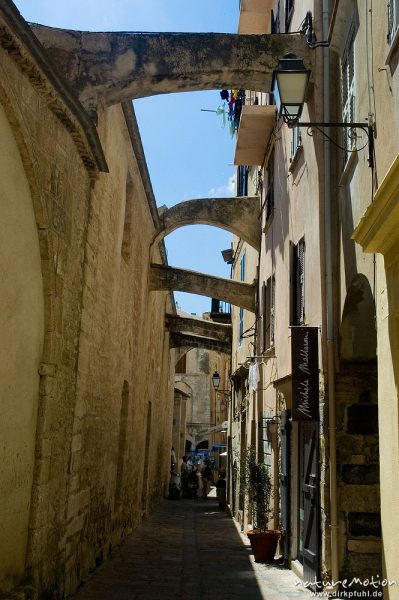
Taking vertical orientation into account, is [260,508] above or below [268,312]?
below

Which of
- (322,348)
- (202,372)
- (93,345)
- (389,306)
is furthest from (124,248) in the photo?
(202,372)

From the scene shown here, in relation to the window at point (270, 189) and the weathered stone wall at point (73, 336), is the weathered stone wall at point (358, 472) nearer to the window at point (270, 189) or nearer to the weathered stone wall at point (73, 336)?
the weathered stone wall at point (73, 336)

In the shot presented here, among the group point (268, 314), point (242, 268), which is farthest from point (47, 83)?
point (242, 268)

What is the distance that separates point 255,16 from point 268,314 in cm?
744

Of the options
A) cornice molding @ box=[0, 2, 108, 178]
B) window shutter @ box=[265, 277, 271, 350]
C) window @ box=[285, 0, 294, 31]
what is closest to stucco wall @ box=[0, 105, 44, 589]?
cornice molding @ box=[0, 2, 108, 178]

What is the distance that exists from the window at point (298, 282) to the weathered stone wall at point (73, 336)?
2.70m

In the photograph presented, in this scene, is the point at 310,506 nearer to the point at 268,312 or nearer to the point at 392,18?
the point at 392,18

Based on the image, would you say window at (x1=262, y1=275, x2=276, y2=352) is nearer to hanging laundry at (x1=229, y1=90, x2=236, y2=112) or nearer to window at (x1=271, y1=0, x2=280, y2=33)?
window at (x1=271, y1=0, x2=280, y2=33)

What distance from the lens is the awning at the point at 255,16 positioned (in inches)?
577

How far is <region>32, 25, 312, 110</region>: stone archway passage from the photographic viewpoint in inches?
331

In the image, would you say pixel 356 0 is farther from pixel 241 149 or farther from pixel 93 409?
pixel 241 149

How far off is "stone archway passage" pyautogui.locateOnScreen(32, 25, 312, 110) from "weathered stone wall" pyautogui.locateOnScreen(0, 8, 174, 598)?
0.54 metres

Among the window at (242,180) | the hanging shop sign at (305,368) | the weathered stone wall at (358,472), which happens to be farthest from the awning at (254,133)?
the weathered stone wall at (358,472)

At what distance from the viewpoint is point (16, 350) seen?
564cm
